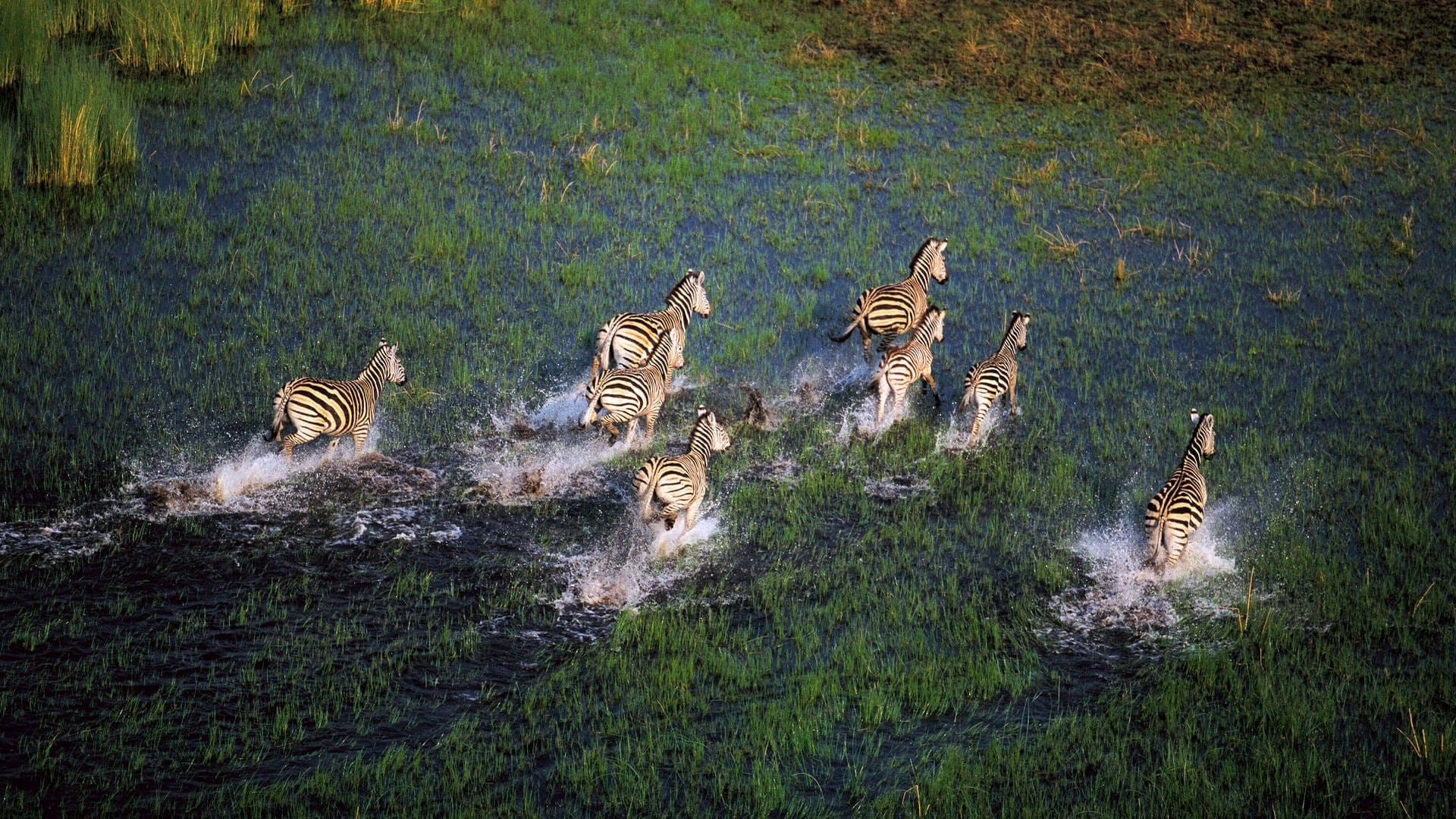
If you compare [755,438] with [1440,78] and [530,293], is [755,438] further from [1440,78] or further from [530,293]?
[1440,78]

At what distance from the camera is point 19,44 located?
16.5 metres

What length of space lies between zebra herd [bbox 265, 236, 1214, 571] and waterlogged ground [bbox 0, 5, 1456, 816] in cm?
36

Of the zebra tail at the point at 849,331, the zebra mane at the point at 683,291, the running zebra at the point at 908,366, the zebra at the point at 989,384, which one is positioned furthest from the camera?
the zebra tail at the point at 849,331

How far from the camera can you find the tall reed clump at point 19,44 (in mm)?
16297

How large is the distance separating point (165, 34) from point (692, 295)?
9636 millimetres

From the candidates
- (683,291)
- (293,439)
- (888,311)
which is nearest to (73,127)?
(293,439)

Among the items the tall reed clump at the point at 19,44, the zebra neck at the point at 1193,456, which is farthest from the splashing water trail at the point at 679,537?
the tall reed clump at the point at 19,44

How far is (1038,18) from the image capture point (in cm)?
2155

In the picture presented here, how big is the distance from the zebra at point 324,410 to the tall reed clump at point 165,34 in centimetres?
926

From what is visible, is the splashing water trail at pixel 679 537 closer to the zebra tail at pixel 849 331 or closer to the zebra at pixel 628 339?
the zebra at pixel 628 339

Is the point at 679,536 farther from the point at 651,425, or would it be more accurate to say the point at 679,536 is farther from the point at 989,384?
the point at 989,384

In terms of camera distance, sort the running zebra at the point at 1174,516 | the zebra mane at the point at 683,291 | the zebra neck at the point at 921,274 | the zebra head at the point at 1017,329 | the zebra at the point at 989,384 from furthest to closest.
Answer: the zebra neck at the point at 921,274 → the zebra head at the point at 1017,329 → the zebra mane at the point at 683,291 → the zebra at the point at 989,384 → the running zebra at the point at 1174,516

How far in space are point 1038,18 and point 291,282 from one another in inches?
527

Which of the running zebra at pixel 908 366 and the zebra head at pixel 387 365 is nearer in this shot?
the zebra head at pixel 387 365
